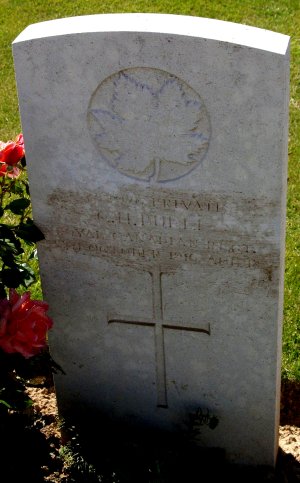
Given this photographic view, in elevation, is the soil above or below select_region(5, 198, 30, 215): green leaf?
below

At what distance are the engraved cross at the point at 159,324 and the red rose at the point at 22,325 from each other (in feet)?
1.32

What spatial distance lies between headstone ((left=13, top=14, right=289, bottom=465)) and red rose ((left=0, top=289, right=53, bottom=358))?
0.98ft

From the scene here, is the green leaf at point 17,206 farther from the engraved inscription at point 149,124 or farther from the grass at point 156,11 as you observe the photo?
the grass at point 156,11

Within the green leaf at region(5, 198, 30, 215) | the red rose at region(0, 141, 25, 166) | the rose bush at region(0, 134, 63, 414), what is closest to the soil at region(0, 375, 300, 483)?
the rose bush at region(0, 134, 63, 414)

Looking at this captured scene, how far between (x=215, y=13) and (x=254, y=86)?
443 cm

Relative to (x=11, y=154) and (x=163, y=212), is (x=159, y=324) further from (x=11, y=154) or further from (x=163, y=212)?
(x=11, y=154)

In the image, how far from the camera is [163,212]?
3057 mm

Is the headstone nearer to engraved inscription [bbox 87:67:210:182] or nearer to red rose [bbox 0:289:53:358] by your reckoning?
engraved inscription [bbox 87:67:210:182]

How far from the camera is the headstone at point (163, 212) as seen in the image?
2713 millimetres

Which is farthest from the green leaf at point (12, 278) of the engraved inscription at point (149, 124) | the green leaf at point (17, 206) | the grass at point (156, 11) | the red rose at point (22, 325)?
the grass at point (156, 11)

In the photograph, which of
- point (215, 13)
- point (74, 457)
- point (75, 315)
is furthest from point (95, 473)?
point (215, 13)

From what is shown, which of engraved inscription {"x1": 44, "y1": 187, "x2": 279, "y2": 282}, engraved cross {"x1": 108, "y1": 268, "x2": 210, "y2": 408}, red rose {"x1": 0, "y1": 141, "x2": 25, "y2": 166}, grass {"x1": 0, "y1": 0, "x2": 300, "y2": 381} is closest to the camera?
engraved inscription {"x1": 44, "y1": 187, "x2": 279, "y2": 282}

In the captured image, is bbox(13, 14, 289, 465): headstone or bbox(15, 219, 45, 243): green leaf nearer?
bbox(13, 14, 289, 465): headstone

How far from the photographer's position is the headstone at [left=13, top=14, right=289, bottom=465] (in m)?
2.71
